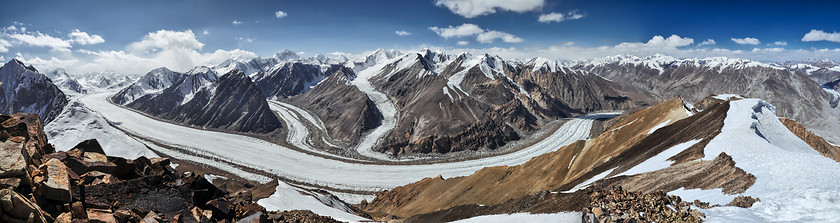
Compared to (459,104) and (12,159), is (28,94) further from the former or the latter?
(12,159)

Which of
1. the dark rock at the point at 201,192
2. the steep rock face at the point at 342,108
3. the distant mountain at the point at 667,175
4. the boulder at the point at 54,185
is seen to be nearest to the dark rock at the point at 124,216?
the boulder at the point at 54,185

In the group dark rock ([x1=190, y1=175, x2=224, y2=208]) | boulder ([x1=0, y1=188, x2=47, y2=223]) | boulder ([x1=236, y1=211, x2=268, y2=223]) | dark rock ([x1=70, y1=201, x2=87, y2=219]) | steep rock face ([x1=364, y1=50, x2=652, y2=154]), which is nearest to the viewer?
boulder ([x1=0, y1=188, x2=47, y2=223])

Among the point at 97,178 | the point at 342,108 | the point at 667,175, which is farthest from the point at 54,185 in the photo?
the point at 342,108

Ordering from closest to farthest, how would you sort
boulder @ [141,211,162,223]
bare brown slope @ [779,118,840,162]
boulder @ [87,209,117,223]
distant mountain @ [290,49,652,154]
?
boulder @ [87,209,117,223], boulder @ [141,211,162,223], bare brown slope @ [779,118,840,162], distant mountain @ [290,49,652,154]

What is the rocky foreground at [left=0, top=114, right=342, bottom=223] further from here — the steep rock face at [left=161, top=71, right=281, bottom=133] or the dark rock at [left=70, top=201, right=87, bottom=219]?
the steep rock face at [left=161, top=71, right=281, bottom=133]

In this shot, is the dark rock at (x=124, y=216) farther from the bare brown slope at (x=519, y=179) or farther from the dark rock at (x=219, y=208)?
the bare brown slope at (x=519, y=179)

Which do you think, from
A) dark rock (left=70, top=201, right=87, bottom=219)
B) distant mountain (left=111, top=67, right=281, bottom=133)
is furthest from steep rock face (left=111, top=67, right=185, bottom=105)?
dark rock (left=70, top=201, right=87, bottom=219)
